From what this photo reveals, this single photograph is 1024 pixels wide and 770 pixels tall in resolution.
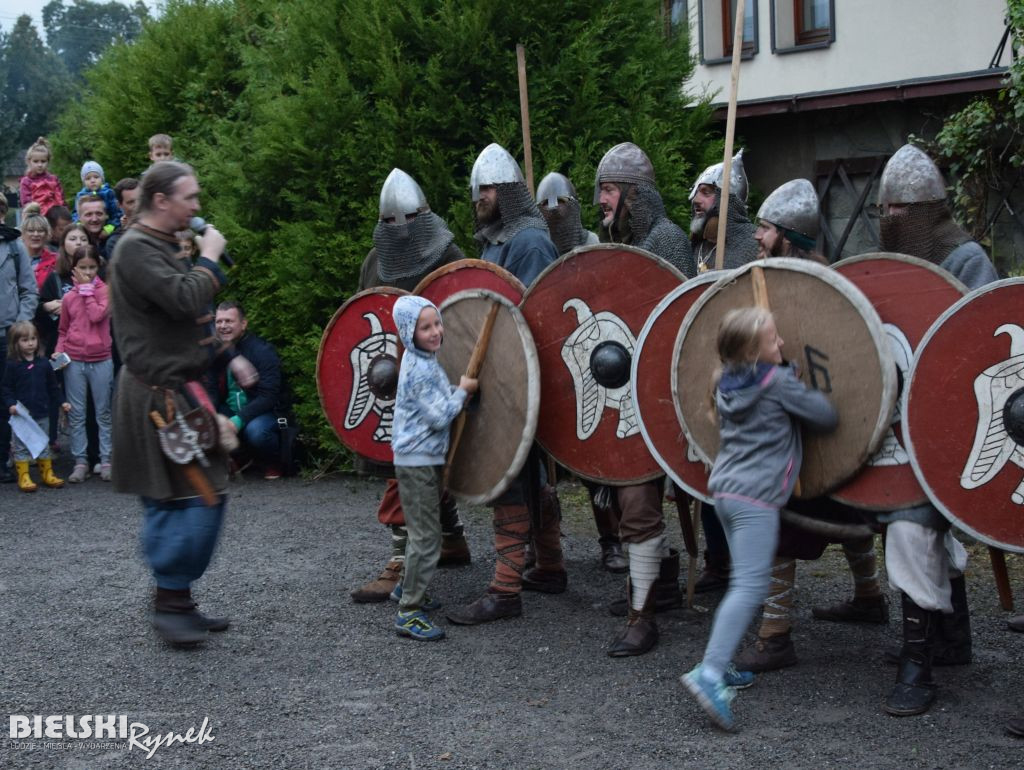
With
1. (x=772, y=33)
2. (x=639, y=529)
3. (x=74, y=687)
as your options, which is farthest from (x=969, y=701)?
(x=772, y=33)

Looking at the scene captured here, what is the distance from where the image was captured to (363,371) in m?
5.18

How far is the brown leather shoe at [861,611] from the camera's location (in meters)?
4.80

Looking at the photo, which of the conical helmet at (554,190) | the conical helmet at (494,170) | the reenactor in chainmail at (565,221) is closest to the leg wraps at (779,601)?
the reenactor in chainmail at (565,221)

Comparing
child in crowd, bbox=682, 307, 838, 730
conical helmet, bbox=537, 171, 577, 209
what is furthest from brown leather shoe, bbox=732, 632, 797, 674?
conical helmet, bbox=537, 171, 577, 209

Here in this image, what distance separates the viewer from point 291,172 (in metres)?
7.87

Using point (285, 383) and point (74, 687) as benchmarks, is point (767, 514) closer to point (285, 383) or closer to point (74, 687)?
point (74, 687)

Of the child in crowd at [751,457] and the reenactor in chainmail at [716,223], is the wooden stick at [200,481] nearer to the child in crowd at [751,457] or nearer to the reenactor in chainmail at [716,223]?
the child in crowd at [751,457]

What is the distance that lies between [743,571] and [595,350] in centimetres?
107

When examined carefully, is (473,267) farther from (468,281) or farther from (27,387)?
(27,387)

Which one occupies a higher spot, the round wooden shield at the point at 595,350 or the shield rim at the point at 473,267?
the shield rim at the point at 473,267

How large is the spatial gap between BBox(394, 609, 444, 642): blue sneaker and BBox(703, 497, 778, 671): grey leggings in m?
1.30

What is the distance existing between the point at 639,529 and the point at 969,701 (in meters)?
1.19

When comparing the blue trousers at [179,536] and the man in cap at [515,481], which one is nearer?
the blue trousers at [179,536]

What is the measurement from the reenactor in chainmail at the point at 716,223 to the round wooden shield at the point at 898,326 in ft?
5.11
